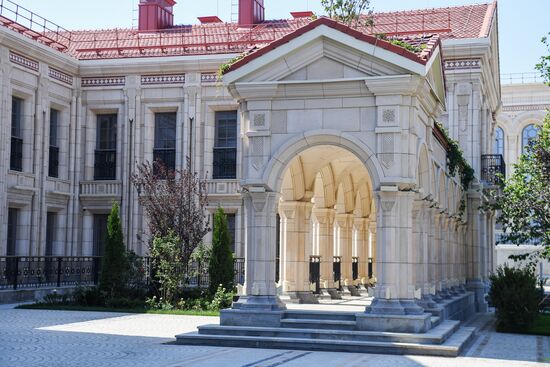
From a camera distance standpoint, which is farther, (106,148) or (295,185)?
A: (106,148)

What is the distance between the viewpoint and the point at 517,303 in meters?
21.6

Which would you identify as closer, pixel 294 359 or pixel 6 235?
pixel 294 359

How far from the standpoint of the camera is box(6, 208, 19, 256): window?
1188 inches

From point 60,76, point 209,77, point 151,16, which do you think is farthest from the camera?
point 151,16

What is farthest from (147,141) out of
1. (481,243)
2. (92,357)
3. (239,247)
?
(92,357)

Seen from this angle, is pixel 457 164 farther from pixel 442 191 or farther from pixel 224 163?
pixel 224 163

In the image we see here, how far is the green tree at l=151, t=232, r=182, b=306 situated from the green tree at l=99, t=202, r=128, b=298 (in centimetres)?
122

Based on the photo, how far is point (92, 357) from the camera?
47.0 ft

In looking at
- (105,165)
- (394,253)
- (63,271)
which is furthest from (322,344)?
(105,165)

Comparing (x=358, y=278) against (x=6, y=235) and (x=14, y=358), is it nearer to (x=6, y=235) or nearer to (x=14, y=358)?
(x=6, y=235)

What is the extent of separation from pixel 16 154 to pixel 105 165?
470cm

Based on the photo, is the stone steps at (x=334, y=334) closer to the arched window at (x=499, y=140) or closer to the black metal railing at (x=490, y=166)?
the black metal railing at (x=490, y=166)

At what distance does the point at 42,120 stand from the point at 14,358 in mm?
18664

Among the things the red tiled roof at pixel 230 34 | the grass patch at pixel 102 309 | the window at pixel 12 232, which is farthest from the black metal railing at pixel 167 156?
the grass patch at pixel 102 309
